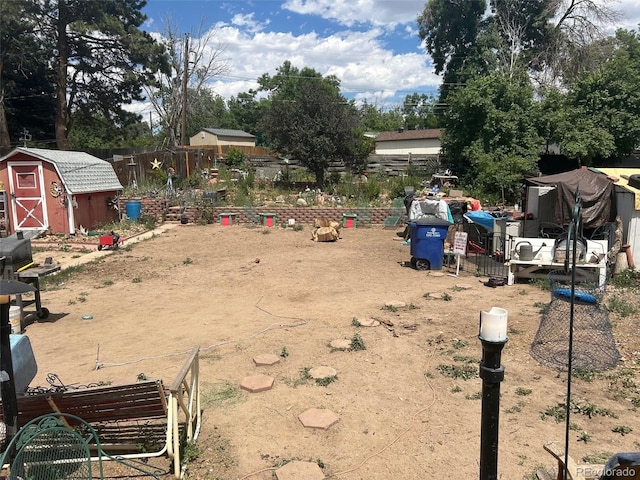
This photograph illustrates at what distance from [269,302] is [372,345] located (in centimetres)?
280

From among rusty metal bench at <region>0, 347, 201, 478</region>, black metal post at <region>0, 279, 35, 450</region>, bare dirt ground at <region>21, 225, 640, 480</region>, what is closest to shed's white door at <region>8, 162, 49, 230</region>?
bare dirt ground at <region>21, 225, 640, 480</region>

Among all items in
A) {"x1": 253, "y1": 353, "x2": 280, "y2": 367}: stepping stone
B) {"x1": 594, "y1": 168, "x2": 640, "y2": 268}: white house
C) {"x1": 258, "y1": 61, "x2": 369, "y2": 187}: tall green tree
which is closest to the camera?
{"x1": 253, "y1": 353, "x2": 280, "y2": 367}: stepping stone

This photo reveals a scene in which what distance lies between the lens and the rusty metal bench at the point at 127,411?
11.3 feet

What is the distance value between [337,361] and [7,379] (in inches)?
140

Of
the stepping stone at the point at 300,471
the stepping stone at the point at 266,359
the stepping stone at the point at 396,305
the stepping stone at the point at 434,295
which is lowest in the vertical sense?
the stepping stone at the point at 434,295

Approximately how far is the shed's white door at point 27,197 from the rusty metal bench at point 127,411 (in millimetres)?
14512

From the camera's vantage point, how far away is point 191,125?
59844 millimetres

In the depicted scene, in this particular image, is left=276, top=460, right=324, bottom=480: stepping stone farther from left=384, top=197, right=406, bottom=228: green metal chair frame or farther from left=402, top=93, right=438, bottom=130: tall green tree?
left=402, top=93, right=438, bottom=130: tall green tree

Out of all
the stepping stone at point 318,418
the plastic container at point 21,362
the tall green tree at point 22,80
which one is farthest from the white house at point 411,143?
the plastic container at point 21,362

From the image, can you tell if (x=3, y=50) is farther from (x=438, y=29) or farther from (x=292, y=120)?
(x=438, y=29)

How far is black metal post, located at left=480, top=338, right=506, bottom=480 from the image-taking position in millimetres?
2252

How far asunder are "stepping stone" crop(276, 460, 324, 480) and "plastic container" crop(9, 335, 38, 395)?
2279 mm

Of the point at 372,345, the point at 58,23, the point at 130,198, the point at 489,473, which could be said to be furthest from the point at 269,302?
the point at 58,23

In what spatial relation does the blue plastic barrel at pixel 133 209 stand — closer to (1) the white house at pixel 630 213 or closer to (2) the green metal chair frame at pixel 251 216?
(2) the green metal chair frame at pixel 251 216
